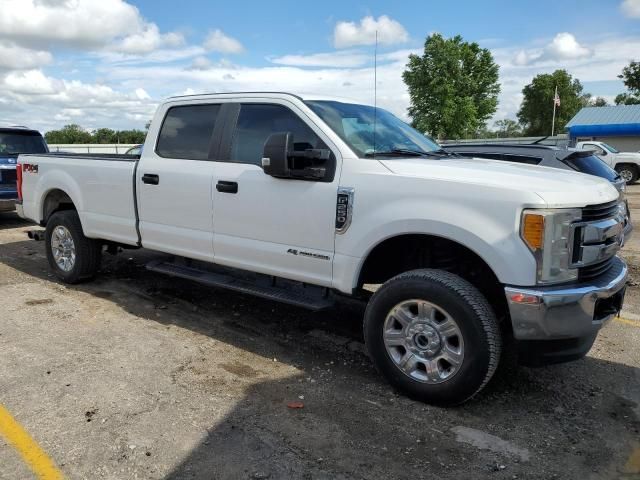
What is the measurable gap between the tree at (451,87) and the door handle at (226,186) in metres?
51.7

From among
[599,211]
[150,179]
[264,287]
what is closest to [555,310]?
[599,211]

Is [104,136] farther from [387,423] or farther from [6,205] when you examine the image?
[387,423]

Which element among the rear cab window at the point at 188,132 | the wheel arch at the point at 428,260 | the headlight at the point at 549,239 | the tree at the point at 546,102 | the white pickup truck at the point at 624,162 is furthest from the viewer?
the tree at the point at 546,102

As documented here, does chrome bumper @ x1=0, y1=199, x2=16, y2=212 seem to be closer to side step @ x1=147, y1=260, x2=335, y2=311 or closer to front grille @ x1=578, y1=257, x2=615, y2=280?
side step @ x1=147, y1=260, x2=335, y2=311

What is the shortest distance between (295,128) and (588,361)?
3009mm

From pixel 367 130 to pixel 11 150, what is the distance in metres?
9.06

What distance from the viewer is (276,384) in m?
3.99

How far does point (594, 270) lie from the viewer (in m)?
3.48

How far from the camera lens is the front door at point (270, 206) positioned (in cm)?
410

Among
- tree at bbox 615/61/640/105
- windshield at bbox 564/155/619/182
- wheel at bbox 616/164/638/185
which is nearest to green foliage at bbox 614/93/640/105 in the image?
tree at bbox 615/61/640/105

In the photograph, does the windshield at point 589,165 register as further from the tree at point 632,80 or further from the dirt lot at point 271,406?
the tree at point 632,80

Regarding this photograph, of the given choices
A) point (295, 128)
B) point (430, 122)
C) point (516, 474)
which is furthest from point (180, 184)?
point (430, 122)

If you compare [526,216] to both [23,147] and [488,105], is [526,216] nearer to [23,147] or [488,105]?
[23,147]

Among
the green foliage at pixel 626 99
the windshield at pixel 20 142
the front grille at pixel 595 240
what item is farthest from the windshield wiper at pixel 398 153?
the green foliage at pixel 626 99
